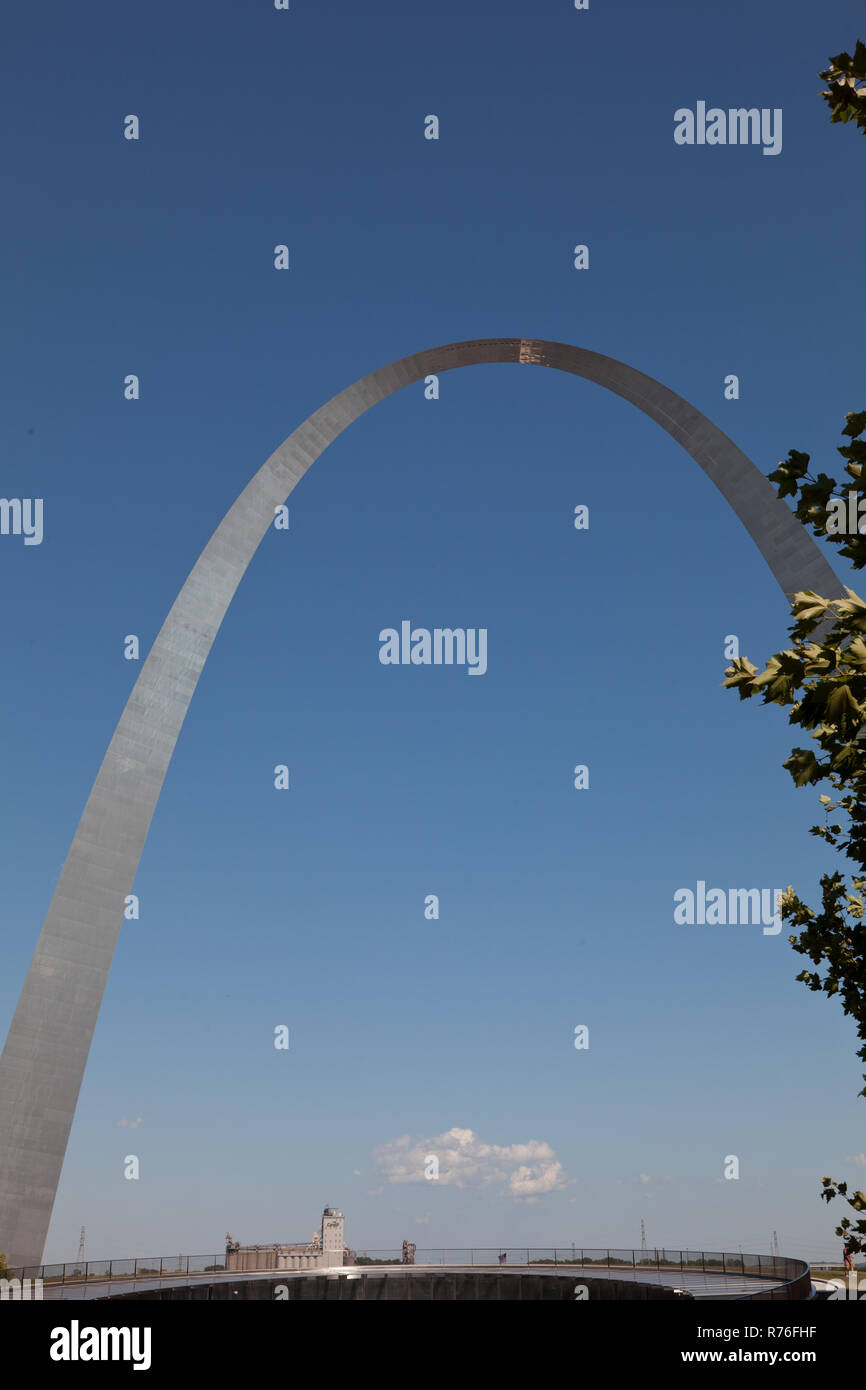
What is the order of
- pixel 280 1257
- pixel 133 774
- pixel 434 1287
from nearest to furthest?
pixel 133 774 → pixel 434 1287 → pixel 280 1257

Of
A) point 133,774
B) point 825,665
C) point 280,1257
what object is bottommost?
point 280,1257

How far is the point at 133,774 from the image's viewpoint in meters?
32.3

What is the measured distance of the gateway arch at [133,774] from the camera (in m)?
27.3

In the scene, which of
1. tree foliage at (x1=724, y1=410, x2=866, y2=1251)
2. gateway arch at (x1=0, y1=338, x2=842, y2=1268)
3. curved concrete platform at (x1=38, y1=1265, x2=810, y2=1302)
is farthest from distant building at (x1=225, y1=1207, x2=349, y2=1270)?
tree foliage at (x1=724, y1=410, x2=866, y2=1251)

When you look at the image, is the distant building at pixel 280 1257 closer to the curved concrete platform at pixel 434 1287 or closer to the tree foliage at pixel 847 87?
the curved concrete platform at pixel 434 1287

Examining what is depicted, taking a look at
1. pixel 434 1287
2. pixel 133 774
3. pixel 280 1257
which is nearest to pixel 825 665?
pixel 133 774

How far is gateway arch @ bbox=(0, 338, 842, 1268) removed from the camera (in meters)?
27.3

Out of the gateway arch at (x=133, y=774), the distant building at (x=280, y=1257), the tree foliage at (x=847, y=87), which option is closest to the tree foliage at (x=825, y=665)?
the tree foliage at (x=847, y=87)

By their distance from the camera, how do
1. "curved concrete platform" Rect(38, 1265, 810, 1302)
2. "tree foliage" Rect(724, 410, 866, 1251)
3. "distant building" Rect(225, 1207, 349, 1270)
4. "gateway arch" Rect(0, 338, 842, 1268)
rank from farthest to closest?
"distant building" Rect(225, 1207, 349, 1270) < "curved concrete platform" Rect(38, 1265, 810, 1302) < "gateway arch" Rect(0, 338, 842, 1268) < "tree foliage" Rect(724, 410, 866, 1251)

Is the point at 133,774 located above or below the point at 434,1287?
above

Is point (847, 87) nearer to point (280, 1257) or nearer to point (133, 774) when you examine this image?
point (133, 774)

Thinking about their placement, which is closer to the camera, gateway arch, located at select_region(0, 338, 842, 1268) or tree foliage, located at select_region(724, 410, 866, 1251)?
tree foliage, located at select_region(724, 410, 866, 1251)

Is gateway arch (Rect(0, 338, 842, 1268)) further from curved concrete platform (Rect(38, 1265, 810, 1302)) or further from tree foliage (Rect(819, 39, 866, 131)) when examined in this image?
tree foliage (Rect(819, 39, 866, 131))
